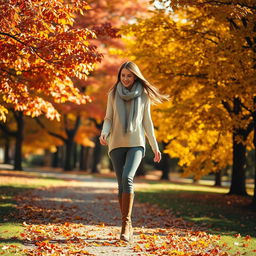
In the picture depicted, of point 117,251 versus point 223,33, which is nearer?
point 117,251

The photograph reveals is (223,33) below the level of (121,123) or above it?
above

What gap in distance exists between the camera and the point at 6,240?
499 cm

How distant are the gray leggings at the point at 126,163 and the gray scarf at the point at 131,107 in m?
0.28

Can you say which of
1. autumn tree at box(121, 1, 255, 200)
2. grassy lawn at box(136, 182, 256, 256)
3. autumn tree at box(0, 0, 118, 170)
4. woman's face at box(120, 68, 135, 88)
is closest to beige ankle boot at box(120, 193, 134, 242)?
grassy lawn at box(136, 182, 256, 256)

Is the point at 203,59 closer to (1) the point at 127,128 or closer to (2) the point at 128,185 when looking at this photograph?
(1) the point at 127,128

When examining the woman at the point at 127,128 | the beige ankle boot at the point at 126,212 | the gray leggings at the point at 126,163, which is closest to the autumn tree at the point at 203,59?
the woman at the point at 127,128

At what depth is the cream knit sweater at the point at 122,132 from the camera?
203 inches

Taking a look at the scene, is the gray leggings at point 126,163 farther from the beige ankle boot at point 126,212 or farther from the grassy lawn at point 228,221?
the grassy lawn at point 228,221

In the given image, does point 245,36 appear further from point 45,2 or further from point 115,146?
point 115,146

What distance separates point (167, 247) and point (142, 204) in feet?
20.1

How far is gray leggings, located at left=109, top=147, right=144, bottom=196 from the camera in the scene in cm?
501

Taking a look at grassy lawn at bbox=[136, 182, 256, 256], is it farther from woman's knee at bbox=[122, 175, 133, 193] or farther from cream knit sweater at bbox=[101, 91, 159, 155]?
cream knit sweater at bbox=[101, 91, 159, 155]

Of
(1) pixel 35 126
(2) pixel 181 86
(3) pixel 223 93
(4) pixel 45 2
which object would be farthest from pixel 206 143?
(1) pixel 35 126

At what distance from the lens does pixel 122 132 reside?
17.0 feet
